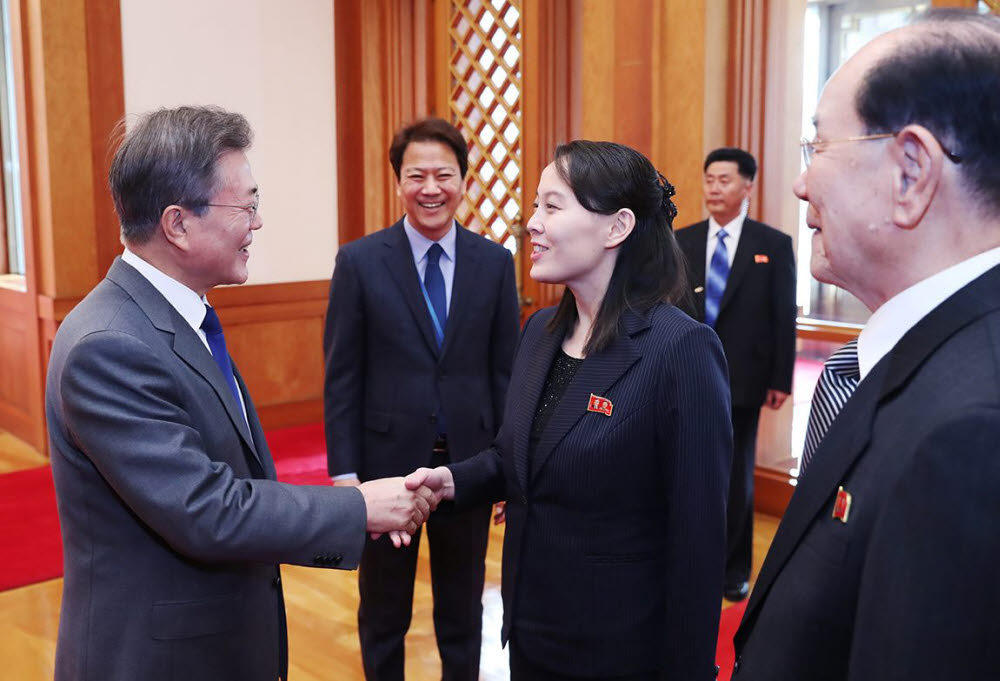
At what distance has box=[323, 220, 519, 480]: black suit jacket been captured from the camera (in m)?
2.70

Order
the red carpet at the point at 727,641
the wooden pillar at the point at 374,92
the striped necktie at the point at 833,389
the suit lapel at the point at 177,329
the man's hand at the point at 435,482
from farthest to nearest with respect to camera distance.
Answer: the wooden pillar at the point at 374,92 → the red carpet at the point at 727,641 → the man's hand at the point at 435,482 → the suit lapel at the point at 177,329 → the striped necktie at the point at 833,389

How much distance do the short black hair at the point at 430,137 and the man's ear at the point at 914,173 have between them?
2.05m

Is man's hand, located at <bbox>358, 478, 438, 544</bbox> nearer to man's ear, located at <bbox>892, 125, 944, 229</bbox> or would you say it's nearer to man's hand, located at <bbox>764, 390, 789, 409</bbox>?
man's ear, located at <bbox>892, 125, 944, 229</bbox>

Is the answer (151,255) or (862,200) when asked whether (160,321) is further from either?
(862,200)

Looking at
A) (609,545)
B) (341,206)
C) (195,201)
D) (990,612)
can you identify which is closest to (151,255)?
(195,201)

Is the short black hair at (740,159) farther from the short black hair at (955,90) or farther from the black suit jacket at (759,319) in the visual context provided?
the short black hair at (955,90)

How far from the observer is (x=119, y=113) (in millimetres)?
5605

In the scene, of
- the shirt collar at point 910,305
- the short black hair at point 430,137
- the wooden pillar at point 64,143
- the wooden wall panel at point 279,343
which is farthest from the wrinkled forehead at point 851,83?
the wooden wall panel at point 279,343

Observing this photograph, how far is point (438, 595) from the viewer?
9.28 feet

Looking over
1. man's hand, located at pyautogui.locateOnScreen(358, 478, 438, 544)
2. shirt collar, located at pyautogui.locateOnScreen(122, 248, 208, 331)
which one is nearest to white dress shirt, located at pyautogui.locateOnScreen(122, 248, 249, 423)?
shirt collar, located at pyautogui.locateOnScreen(122, 248, 208, 331)

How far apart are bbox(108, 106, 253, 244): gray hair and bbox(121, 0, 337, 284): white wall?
4.49m

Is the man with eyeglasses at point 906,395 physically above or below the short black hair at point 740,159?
below

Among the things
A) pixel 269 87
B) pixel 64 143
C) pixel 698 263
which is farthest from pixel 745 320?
pixel 64 143

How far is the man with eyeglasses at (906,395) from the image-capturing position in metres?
0.76
